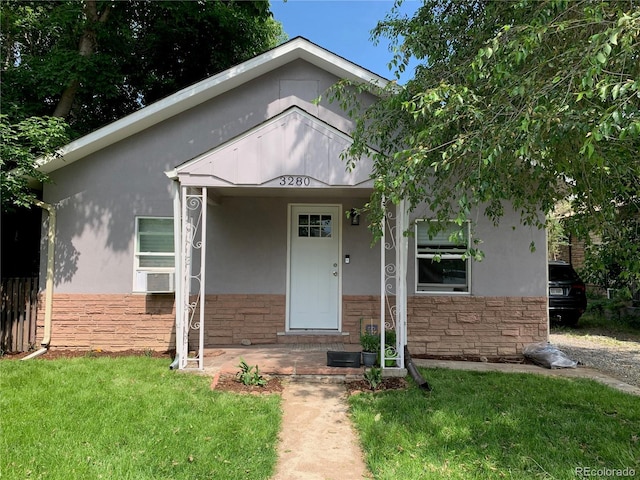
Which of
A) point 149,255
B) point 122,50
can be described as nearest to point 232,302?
point 149,255

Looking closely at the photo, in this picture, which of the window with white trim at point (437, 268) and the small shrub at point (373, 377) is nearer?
the small shrub at point (373, 377)

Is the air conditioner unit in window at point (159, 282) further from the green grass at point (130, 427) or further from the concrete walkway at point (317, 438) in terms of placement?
the concrete walkway at point (317, 438)

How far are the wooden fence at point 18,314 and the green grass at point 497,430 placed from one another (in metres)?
5.83

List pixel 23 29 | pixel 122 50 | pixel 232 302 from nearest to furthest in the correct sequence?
pixel 232 302
pixel 23 29
pixel 122 50

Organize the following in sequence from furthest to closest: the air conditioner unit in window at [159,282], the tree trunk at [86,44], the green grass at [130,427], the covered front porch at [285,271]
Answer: the tree trunk at [86,44], the covered front porch at [285,271], the air conditioner unit in window at [159,282], the green grass at [130,427]

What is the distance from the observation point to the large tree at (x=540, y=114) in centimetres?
288

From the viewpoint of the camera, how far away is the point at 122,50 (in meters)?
10.0

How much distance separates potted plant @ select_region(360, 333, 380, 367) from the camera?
18.7 ft

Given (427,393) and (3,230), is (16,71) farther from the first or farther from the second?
(427,393)

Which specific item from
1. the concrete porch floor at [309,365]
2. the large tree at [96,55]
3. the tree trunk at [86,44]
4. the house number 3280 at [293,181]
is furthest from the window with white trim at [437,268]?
the tree trunk at [86,44]

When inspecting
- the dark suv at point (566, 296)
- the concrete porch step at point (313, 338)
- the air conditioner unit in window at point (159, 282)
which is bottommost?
the concrete porch step at point (313, 338)

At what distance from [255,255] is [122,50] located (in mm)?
6772

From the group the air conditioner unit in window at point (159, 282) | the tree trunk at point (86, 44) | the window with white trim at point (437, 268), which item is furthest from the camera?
the tree trunk at point (86, 44)

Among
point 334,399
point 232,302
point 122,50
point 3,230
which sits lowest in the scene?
point 334,399
